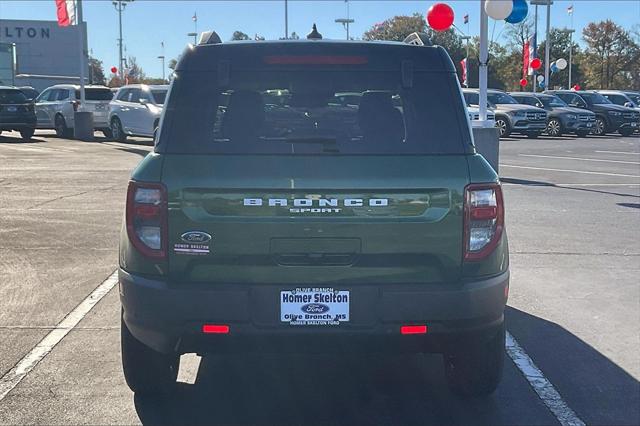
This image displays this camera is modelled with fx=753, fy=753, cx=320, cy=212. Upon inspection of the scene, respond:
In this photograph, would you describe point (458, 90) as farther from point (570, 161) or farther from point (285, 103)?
point (570, 161)

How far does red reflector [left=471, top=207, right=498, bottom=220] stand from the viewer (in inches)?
140

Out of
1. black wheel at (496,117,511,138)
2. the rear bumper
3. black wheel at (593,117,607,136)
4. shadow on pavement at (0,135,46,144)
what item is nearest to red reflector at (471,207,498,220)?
the rear bumper

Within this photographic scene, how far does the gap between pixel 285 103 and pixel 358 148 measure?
31.4 inches

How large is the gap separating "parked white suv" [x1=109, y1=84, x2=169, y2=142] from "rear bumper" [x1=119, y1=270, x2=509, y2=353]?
18.5 m

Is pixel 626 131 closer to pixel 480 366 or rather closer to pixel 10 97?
pixel 10 97

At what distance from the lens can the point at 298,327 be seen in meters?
3.54

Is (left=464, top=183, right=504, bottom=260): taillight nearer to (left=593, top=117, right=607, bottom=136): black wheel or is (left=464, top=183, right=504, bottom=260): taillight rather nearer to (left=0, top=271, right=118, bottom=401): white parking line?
(left=0, top=271, right=118, bottom=401): white parking line

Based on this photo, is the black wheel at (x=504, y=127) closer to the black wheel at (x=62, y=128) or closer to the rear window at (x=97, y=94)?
the rear window at (x=97, y=94)

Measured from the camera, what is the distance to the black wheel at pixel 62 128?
26094mm

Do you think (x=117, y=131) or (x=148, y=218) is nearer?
(x=148, y=218)

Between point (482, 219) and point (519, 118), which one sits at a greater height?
point (519, 118)

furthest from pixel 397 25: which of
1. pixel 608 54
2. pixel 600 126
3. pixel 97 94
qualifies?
pixel 97 94

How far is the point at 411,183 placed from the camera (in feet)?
11.4

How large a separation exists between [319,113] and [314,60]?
33 cm
